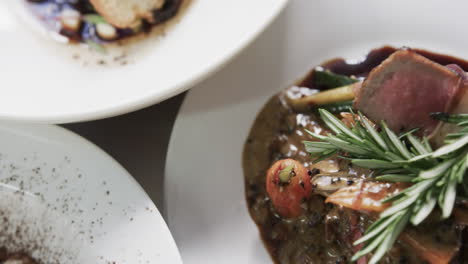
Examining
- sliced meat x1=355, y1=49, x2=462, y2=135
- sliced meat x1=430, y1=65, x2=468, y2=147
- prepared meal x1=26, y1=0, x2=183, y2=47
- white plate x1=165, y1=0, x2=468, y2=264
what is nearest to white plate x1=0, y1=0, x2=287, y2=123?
prepared meal x1=26, y1=0, x2=183, y2=47

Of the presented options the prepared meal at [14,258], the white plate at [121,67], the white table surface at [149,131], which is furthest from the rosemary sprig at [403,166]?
the prepared meal at [14,258]

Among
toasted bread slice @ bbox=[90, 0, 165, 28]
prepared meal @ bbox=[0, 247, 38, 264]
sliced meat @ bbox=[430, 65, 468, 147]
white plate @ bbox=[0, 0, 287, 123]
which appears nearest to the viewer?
sliced meat @ bbox=[430, 65, 468, 147]

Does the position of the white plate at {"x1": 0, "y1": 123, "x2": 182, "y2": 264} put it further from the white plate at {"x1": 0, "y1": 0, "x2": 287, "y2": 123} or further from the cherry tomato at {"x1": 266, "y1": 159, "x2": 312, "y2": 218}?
the cherry tomato at {"x1": 266, "y1": 159, "x2": 312, "y2": 218}

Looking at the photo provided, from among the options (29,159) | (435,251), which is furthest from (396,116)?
(29,159)

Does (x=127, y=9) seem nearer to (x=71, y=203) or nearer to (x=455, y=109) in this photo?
(x=71, y=203)

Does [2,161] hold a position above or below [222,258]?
above

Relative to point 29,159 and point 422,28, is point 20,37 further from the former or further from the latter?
point 422,28
